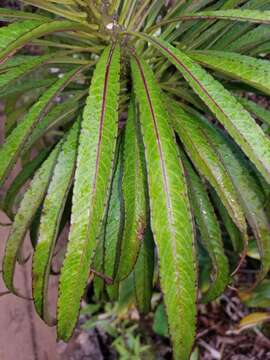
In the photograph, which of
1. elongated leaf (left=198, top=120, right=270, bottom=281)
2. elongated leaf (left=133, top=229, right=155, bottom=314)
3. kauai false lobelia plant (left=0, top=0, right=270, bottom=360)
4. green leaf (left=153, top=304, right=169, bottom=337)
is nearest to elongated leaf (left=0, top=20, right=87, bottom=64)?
kauai false lobelia plant (left=0, top=0, right=270, bottom=360)

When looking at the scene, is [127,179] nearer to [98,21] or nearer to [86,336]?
[98,21]

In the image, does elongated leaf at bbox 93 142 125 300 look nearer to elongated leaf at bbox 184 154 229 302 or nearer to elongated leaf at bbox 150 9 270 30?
elongated leaf at bbox 184 154 229 302

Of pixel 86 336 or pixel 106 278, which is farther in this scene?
pixel 86 336

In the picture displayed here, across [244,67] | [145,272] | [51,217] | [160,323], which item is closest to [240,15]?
[244,67]

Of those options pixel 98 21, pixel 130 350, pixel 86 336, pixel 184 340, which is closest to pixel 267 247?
pixel 184 340

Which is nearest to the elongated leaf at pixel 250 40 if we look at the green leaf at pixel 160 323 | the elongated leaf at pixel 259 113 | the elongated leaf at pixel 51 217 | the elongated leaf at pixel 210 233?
the elongated leaf at pixel 259 113

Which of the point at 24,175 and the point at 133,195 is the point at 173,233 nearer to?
the point at 133,195

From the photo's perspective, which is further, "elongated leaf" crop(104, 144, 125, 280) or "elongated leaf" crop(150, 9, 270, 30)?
"elongated leaf" crop(104, 144, 125, 280)
